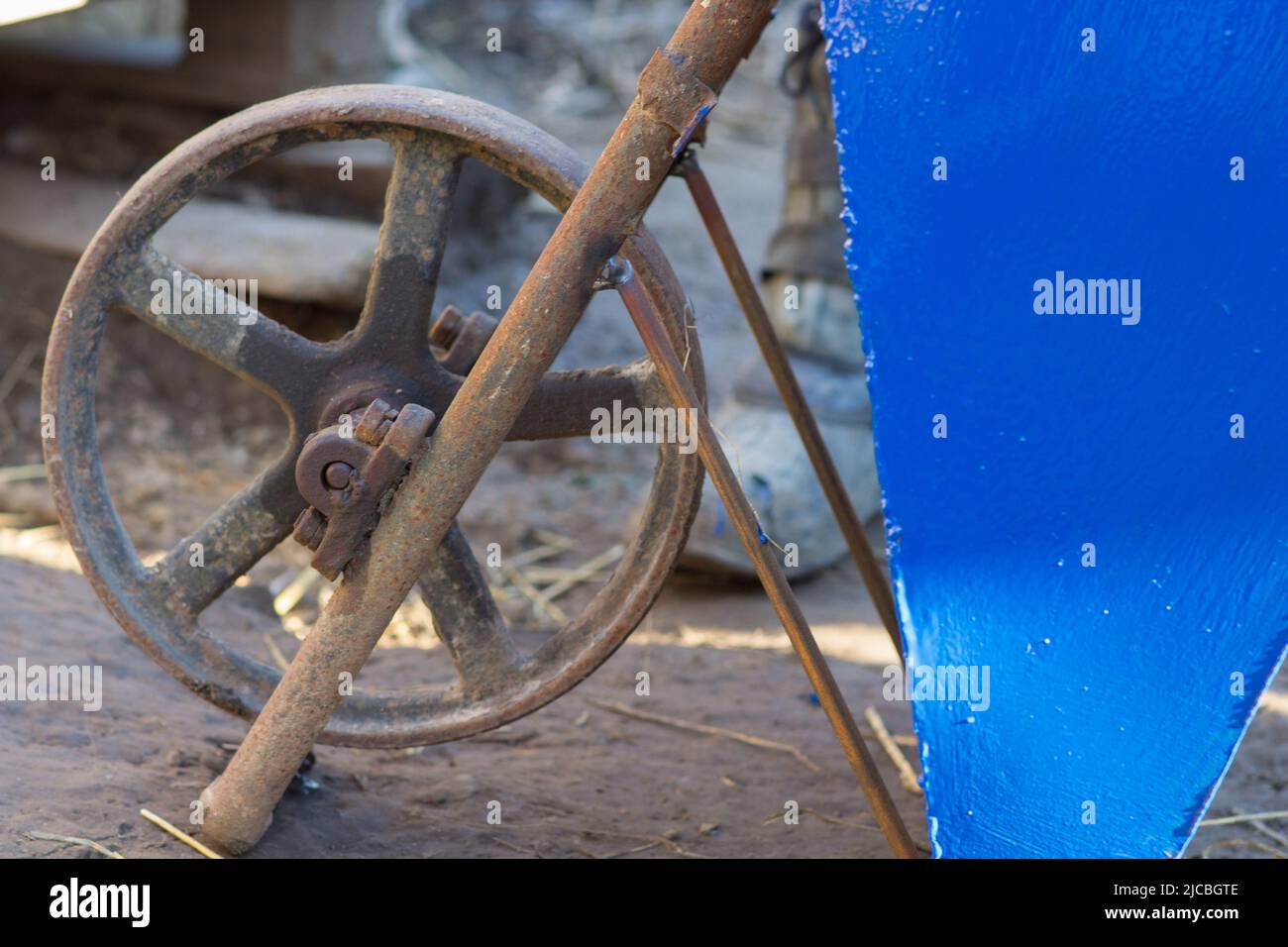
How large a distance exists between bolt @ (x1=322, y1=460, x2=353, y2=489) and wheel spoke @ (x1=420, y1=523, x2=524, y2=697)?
0.83 ft

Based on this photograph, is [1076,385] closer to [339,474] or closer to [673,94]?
[673,94]

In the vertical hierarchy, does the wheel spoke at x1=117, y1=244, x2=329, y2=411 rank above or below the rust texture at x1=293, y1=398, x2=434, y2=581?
above

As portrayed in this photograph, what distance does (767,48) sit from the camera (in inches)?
352

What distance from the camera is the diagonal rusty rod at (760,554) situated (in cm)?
172

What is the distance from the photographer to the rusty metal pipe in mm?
1630

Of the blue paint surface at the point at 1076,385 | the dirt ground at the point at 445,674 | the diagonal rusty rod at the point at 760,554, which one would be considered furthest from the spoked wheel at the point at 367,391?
the blue paint surface at the point at 1076,385

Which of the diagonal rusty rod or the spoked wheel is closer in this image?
the diagonal rusty rod

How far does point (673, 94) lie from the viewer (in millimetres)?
1626

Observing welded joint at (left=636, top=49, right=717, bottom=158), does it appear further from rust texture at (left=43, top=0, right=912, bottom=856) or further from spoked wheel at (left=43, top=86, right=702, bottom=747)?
spoked wheel at (left=43, top=86, right=702, bottom=747)

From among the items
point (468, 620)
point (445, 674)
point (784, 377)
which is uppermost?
point (784, 377)

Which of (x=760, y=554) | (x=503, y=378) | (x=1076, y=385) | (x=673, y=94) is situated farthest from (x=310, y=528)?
(x=1076, y=385)

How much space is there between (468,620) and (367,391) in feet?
1.22

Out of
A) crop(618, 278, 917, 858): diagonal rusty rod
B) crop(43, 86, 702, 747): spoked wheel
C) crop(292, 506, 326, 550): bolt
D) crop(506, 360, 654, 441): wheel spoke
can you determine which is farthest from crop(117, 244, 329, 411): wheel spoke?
crop(618, 278, 917, 858): diagonal rusty rod
